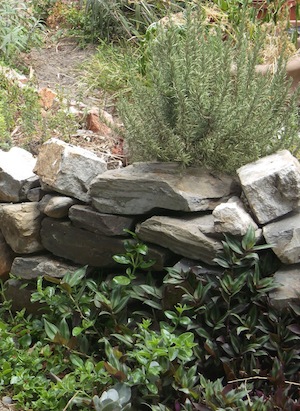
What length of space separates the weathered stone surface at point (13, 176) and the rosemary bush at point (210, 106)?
2.83ft

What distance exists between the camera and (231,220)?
11.4ft

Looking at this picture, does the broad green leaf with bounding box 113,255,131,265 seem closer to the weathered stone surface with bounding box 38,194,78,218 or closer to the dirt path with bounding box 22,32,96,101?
Answer: the weathered stone surface with bounding box 38,194,78,218

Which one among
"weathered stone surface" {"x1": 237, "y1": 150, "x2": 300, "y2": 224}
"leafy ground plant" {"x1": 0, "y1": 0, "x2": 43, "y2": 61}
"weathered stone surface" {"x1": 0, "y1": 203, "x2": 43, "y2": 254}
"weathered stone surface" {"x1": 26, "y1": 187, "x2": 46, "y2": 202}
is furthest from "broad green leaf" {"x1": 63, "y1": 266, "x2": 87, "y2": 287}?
"leafy ground plant" {"x1": 0, "y1": 0, "x2": 43, "y2": 61}

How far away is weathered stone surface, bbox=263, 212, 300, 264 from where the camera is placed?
11.1 feet

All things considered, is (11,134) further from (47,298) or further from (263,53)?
(263,53)

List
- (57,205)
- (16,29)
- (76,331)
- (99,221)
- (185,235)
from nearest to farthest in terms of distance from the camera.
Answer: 1. (185,235)
2. (76,331)
3. (99,221)
4. (57,205)
5. (16,29)

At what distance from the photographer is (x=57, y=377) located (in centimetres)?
364

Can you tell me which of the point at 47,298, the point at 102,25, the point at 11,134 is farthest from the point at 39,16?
the point at 47,298

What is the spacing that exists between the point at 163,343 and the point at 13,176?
1.61 meters

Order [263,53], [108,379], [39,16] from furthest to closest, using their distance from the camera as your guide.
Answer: [39,16]
[263,53]
[108,379]

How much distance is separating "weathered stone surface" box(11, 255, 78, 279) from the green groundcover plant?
18 centimetres

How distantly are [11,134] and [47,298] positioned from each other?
154cm

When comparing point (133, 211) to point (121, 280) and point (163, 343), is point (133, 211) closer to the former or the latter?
point (121, 280)

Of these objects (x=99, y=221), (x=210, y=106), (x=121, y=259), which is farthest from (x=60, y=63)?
(x=121, y=259)
